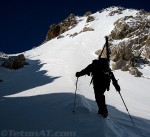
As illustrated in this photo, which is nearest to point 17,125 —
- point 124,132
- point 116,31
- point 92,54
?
point 124,132

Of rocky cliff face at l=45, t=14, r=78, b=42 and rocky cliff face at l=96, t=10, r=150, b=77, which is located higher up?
rocky cliff face at l=45, t=14, r=78, b=42

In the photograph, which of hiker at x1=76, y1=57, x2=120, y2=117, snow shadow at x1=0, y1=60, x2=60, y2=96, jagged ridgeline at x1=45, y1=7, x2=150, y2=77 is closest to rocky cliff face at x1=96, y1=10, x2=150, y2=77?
jagged ridgeline at x1=45, y1=7, x2=150, y2=77

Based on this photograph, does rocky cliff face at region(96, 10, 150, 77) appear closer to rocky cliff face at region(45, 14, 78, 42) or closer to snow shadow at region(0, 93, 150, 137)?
snow shadow at region(0, 93, 150, 137)

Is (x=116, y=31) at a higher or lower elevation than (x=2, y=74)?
higher

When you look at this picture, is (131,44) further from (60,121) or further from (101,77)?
(60,121)

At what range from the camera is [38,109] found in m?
8.80

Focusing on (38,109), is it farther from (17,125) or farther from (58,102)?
(17,125)

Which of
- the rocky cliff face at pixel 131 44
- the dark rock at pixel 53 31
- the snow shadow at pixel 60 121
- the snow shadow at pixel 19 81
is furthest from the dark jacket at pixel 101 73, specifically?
the dark rock at pixel 53 31

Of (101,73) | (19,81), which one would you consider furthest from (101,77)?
(19,81)

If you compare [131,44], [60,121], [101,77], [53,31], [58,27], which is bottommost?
[60,121]

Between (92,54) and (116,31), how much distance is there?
904 centimetres

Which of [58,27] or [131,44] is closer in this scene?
[131,44]

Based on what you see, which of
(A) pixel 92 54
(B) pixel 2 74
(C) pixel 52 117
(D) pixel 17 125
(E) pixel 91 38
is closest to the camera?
(D) pixel 17 125

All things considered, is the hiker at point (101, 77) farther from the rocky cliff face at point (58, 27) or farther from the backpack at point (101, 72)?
the rocky cliff face at point (58, 27)
